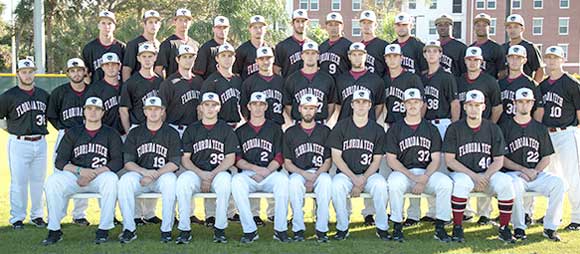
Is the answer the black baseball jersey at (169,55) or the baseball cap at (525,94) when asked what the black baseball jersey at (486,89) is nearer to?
the baseball cap at (525,94)

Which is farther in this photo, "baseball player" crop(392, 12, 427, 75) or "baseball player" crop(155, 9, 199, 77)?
"baseball player" crop(155, 9, 199, 77)

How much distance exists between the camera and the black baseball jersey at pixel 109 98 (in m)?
7.09

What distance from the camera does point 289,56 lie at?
25.0ft

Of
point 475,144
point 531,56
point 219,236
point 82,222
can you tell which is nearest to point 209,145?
point 219,236

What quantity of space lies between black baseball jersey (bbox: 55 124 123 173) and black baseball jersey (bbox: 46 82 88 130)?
496mm

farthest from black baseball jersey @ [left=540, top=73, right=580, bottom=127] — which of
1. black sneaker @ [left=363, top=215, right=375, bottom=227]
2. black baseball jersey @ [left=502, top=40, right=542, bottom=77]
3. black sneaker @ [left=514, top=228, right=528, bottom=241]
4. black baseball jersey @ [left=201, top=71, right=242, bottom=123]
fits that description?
black baseball jersey @ [left=201, top=71, right=242, bottom=123]

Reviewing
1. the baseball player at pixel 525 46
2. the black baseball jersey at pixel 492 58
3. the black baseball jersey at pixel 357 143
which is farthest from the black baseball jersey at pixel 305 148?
the baseball player at pixel 525 46

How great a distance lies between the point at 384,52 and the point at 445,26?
2.71ft

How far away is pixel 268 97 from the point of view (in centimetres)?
714

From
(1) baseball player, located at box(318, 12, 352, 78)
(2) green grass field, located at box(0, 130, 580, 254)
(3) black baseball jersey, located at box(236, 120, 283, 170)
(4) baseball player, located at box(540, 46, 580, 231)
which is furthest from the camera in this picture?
(1) baseball player, located at box(318, 12, 352, 78)

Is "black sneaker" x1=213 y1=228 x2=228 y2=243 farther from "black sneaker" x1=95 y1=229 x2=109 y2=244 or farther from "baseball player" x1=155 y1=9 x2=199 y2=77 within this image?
"baseball player" x1=155 y1=9 x2=199 y2=77

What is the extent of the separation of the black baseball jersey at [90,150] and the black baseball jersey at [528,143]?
13.0 feet

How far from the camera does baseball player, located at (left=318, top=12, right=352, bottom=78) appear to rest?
7.48 meters

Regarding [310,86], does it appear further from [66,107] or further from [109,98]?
[66,107]
